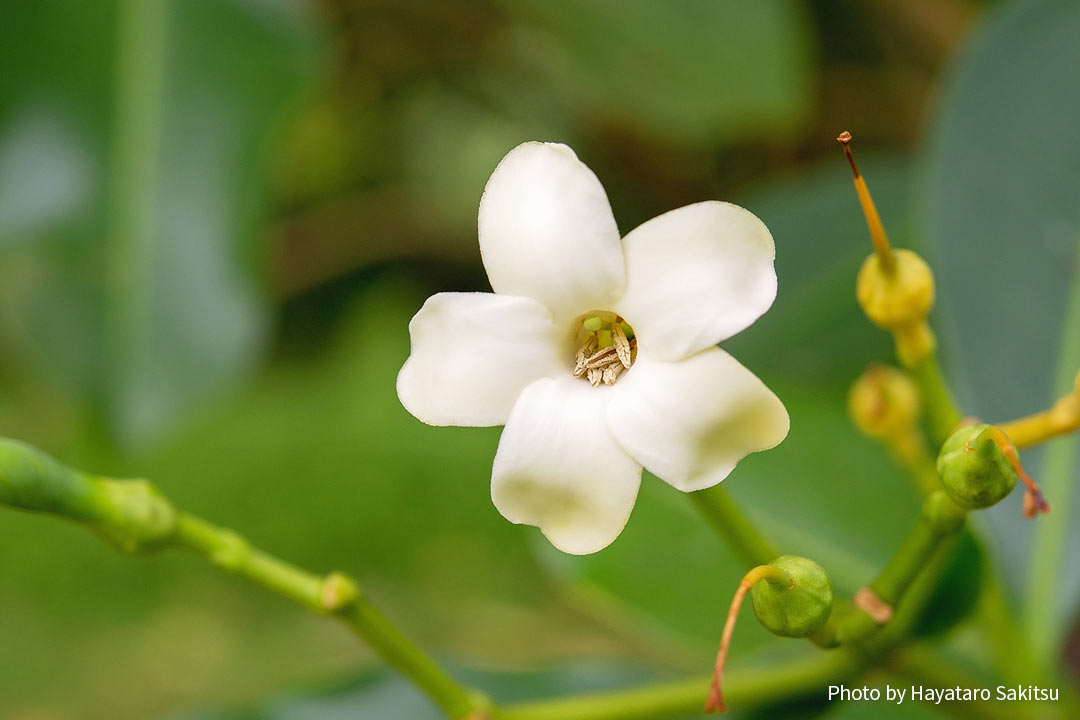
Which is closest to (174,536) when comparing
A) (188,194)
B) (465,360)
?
(465,360)

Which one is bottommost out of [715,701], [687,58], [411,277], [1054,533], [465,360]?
[715,701]

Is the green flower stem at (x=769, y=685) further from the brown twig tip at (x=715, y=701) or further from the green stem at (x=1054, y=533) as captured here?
the green stem at (x=1054, y=533)

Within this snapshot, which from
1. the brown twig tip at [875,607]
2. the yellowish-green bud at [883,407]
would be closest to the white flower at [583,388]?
the brown twig tip at [875,607]

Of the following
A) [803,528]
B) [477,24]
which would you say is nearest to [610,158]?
[477,24]

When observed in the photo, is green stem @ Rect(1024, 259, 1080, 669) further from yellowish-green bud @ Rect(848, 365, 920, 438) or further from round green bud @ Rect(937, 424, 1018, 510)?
round green bud @ Rect(937, 424, 1018, 510)

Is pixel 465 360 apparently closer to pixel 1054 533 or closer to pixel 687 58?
pixel 1054 533

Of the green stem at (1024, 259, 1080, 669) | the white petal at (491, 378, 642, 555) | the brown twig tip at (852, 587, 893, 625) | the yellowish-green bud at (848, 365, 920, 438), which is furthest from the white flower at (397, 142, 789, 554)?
the green stem at (1024, 259, 1080, 669)

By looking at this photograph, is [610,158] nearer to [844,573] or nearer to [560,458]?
[844,573]
